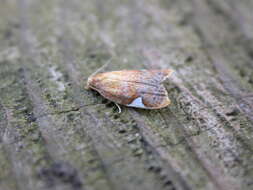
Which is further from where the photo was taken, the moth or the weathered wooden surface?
the moth

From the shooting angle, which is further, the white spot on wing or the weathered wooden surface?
the white spot on wing

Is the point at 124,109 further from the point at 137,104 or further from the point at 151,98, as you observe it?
the point at 151,98

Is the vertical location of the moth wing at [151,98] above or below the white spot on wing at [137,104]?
above

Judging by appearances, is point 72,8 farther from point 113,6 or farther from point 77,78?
point 77,78

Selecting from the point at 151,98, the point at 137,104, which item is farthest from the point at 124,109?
the point at 151,98

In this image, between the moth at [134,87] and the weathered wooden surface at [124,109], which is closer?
the weathered wooden surface at [124,109]

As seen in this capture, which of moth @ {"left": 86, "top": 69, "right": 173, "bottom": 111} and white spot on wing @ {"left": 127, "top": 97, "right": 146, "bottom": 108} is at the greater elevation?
moth @ {"left": 86, "top": 69, "right": 173, "bottom": 111}
